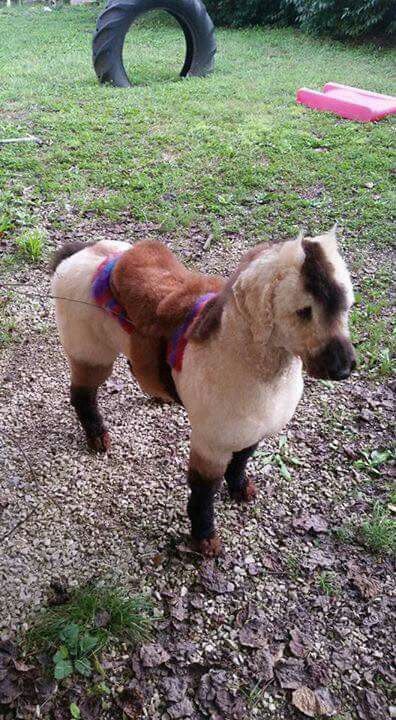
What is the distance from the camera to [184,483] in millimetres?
3102

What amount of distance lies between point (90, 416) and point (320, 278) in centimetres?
179

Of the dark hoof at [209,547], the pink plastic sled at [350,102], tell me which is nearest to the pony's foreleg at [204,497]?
the dark hoof at [209,547]

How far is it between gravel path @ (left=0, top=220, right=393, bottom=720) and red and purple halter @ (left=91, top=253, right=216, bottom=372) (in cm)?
72

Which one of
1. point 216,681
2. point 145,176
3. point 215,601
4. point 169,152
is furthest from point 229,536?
point 169,152

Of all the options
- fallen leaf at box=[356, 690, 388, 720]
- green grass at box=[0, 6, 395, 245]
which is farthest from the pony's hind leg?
green grass at box=[0, 6, 395, 245]

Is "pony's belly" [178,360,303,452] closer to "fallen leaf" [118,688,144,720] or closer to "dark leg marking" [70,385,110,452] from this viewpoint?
"dark leg marking" [70,385,110,452]

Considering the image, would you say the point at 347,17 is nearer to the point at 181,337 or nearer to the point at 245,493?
the point at 245,493

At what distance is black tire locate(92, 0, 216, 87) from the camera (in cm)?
887

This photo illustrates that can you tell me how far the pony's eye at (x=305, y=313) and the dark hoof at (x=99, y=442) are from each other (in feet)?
5.86

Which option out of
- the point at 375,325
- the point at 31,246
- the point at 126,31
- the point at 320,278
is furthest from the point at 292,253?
the point at 126,31

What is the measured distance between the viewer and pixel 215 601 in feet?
8.34

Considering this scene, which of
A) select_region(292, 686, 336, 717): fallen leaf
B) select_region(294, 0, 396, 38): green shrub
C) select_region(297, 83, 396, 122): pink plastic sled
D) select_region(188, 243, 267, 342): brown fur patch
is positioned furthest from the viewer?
select_region(294, 0, 396, 38): green shrub

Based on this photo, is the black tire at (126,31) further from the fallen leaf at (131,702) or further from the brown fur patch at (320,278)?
the fallen leaf at (131,702)

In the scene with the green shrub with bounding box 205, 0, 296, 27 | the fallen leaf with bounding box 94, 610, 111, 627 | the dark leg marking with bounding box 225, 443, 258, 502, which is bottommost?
the fallen leaf with bounding box 94, 610, 111, 627
